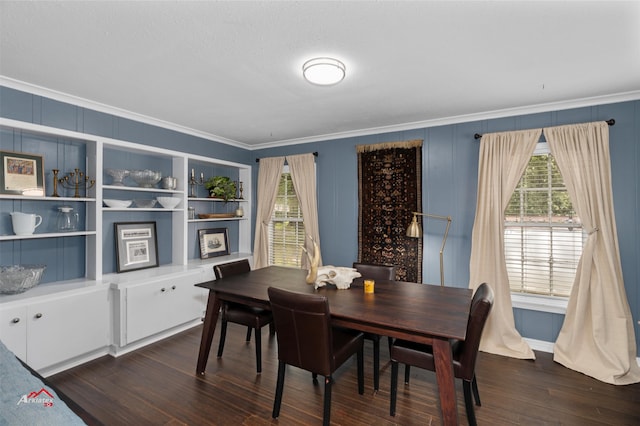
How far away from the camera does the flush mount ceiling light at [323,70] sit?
7.22 feet

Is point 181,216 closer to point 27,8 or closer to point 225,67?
point 225,67

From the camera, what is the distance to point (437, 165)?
3.71 m

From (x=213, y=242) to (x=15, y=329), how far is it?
2.41 meters

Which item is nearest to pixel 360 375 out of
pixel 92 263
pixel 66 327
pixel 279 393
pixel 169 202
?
pixel 279 393

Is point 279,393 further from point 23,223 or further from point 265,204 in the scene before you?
point 265,204

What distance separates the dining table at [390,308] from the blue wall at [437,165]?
1.26m

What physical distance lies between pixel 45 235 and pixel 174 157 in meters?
1.65

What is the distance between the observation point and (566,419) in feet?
7.13

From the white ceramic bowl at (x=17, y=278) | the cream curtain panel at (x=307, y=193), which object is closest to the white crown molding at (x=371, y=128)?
the cream curtain panel at (x=307, y=193)

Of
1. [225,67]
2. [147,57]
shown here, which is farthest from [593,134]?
[147,57]

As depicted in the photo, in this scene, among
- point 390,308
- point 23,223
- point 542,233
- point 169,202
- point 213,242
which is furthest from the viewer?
point 213,242

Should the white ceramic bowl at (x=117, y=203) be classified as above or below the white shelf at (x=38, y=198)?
below

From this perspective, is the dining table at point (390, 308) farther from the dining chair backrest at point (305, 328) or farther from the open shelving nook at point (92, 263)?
the open shelving nook at point (92, 263)

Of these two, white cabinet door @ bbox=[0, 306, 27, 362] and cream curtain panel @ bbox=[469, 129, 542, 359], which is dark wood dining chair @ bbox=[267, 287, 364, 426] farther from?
white cabinet door @ bbox=[0, 306, 27, 362]
